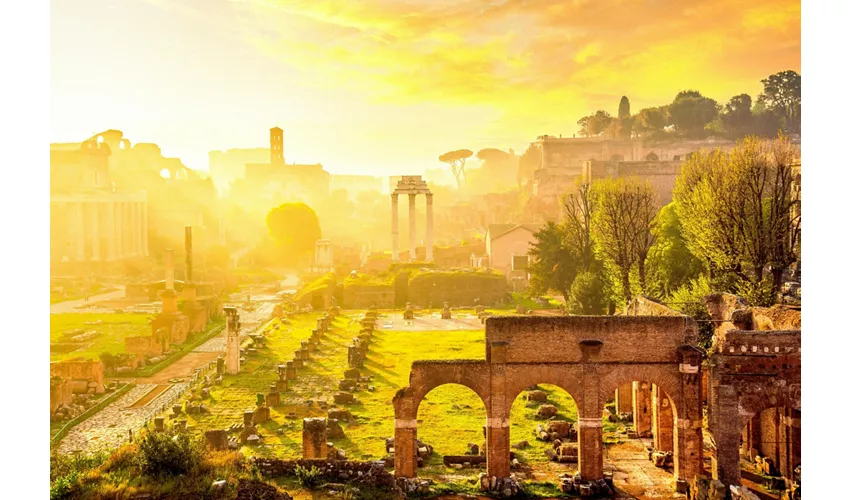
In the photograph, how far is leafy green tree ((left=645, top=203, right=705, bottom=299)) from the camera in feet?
79.8

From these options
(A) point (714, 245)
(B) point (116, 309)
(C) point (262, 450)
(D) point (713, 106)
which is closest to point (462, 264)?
(D) point (713, 106)

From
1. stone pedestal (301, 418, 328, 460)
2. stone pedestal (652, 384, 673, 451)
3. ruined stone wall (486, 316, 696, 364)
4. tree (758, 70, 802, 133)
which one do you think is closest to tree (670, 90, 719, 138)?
tree (758, 70, 802, 133)

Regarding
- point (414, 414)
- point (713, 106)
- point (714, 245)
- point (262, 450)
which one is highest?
point (713, 106)

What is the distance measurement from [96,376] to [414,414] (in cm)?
1258

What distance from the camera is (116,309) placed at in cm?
3769

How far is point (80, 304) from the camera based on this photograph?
3969cm

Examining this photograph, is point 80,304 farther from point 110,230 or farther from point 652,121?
point 652,121

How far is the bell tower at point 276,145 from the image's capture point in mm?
79875

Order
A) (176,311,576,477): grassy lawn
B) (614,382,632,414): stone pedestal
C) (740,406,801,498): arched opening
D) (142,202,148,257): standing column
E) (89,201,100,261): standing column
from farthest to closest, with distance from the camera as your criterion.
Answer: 1. (142,202,148,257): standing column
2. (89,201,100,261): standing column
3. (614,382,632,414): stone pedestal
4. (176,311,576,477): grassy lawn
5. (740,406,801,498): arched opening

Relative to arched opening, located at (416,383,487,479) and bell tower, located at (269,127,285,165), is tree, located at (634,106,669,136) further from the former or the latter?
arched opening, located at (416,383,487,479)

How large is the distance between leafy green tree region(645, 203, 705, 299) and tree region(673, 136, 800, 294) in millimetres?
2494

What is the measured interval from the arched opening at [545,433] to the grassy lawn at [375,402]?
0.05 metres

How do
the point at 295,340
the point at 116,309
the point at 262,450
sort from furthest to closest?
1. the point at 116,309
2. the point at 295,340
3. the point at 262,450
